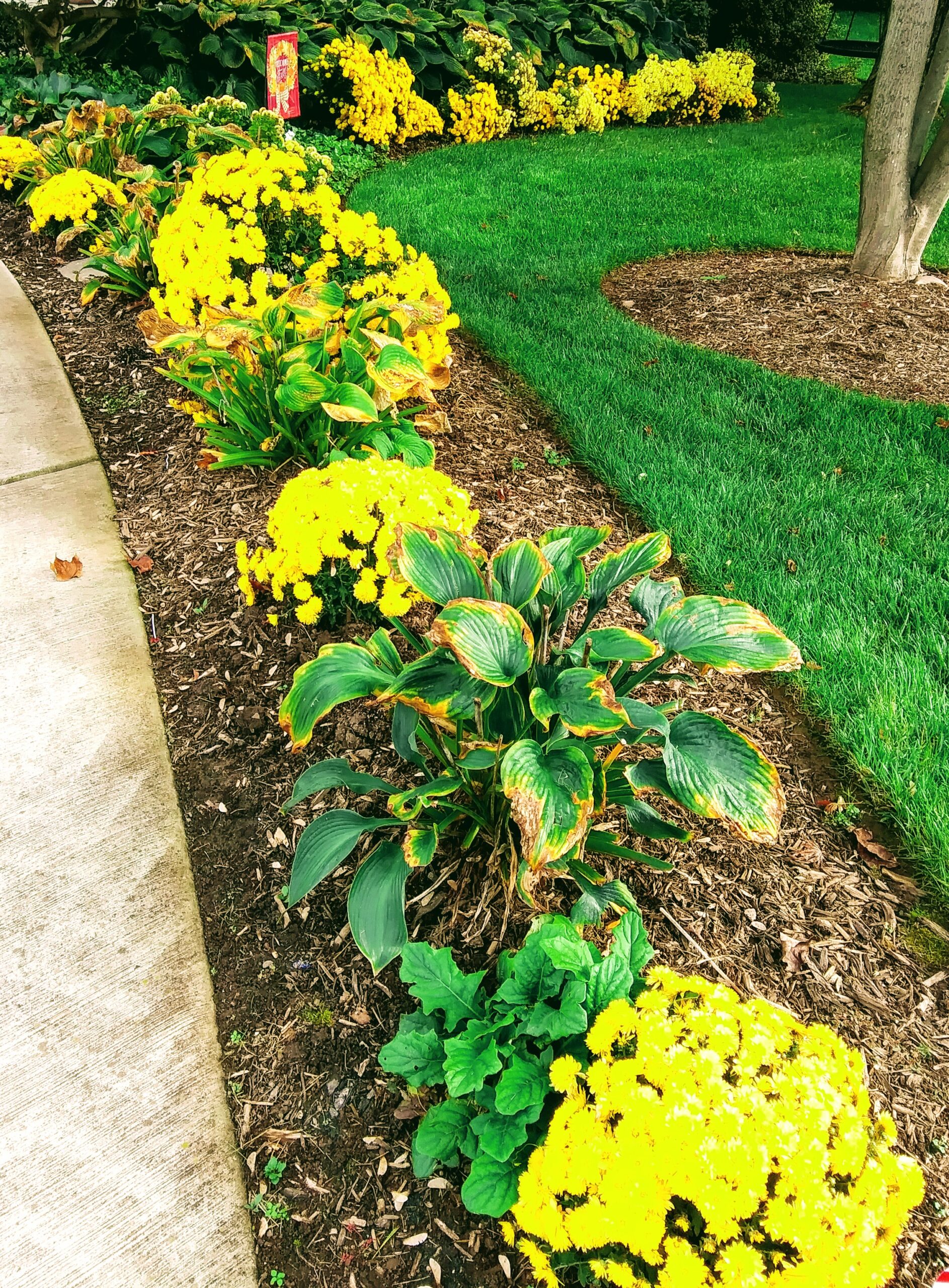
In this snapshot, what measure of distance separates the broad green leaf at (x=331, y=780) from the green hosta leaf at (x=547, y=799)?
0.53 meters

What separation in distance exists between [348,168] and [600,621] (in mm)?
6040

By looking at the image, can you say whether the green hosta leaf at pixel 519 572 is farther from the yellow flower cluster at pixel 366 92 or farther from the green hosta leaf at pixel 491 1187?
the yellow flower cluster at pixel 366 92

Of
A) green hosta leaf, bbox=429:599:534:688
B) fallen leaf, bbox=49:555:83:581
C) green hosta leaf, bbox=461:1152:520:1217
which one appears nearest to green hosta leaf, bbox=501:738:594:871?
green hosta leaf, bbox=429:599:534:688

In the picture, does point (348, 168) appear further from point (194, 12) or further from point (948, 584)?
point (948, 584)

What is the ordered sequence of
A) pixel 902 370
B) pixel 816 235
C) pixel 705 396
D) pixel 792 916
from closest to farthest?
pixel 792 916, pixel 705 396, pixel 902 370, pixel 816 235

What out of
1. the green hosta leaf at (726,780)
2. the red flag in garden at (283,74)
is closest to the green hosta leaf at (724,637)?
the green hosta leaf at (726,780)

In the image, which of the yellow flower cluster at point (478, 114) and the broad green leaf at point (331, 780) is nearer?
the broad green leaf at point (331, 780)

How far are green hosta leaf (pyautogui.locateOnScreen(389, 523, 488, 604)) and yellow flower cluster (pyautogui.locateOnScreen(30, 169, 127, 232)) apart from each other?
3.71m

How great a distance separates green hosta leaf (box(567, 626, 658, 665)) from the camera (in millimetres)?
1561

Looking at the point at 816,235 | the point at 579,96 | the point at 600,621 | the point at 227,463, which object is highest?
the point at 579,96

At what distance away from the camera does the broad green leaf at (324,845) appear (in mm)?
1663

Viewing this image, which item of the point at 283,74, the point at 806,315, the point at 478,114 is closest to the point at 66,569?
the point at 283,74

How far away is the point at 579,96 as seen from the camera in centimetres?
885

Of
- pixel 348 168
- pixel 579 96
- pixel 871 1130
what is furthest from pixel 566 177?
pixel 871 1130
